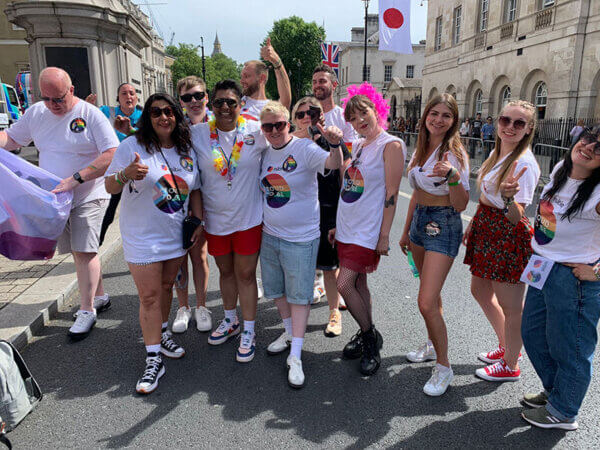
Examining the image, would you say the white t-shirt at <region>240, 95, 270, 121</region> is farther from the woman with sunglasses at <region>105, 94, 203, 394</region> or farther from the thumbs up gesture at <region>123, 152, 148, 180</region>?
the thumbs up gesture at <region>123, 152, 148, 180</region>

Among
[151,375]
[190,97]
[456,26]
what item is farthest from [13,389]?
[456,26]

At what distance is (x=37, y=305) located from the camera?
4.03 m

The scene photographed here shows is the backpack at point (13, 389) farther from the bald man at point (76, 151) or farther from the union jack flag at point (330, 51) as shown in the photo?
the union jack flag at point (330, 51)

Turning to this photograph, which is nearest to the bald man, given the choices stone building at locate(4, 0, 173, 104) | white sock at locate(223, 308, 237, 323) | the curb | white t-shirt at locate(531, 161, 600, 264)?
the curb

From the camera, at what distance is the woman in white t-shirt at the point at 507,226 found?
2.73m

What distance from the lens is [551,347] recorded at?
8.25 feet

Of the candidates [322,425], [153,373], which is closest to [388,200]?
[322,425]

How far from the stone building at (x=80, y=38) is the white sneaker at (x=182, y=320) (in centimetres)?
637

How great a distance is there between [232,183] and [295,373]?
147 cm

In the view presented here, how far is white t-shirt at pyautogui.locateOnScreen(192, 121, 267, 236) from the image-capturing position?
319 centimetres

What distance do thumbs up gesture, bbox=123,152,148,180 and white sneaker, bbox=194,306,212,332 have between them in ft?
5.32

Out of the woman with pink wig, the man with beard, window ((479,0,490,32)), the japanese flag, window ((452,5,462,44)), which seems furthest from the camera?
window ((452,5,462,44))

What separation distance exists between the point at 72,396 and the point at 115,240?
368 cm

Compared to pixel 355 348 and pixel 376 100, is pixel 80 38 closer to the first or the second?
pixel 376 100
